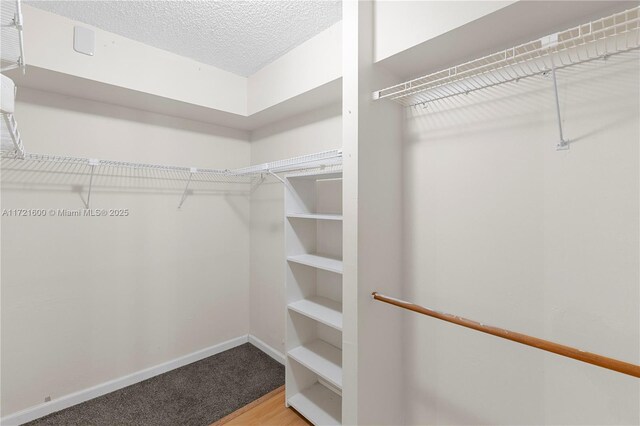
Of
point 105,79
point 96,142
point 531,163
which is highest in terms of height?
point 105,79

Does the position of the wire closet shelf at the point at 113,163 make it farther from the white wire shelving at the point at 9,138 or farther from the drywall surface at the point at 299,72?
the drywall surface at the point at 299,72

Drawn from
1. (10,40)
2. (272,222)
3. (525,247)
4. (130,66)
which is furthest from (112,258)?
(525,247)

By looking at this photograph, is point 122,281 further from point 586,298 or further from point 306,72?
point 586,298

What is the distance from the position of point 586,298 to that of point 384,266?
0.81 m

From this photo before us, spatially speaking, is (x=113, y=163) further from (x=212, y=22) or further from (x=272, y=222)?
(x=272, y=222)

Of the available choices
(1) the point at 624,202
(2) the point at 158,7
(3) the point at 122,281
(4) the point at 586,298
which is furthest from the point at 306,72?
(3) the point at 122,281

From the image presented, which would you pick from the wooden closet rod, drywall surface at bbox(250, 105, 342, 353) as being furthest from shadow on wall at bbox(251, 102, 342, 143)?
the wooden closet rod

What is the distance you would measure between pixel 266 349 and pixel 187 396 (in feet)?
2.47

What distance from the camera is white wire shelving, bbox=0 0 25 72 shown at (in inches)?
28.3

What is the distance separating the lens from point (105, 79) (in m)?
1.83

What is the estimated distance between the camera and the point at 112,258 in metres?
2.19

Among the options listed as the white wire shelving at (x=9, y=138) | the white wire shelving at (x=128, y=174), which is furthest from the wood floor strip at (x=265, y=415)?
the white wire shelving at (x=9, y=138)

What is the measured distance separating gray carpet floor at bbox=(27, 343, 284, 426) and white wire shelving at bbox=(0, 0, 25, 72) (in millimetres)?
2039

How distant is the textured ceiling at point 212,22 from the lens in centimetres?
160
